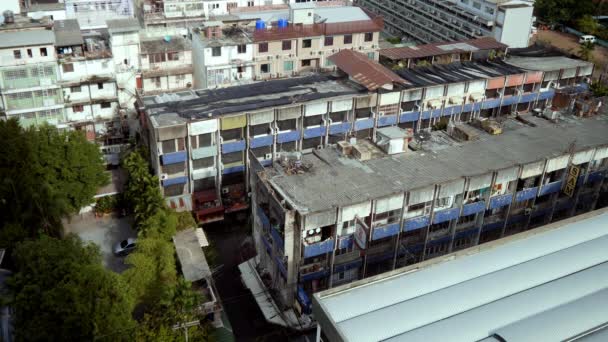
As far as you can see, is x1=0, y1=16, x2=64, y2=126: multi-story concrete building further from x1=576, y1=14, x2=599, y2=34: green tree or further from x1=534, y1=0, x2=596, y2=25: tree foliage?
x1=576, y1=14, x2=599, y2=34: green tree

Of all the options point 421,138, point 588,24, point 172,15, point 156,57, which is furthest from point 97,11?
point 588,24

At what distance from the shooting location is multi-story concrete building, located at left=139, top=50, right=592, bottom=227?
6019cm

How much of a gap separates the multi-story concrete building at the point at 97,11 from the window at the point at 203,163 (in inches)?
1799

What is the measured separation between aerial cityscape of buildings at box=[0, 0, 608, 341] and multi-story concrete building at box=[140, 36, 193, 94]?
19 centimetres

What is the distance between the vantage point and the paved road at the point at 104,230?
61509 mm

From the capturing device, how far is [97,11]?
9688 cm

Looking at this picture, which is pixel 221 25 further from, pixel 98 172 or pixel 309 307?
pixel 309 307

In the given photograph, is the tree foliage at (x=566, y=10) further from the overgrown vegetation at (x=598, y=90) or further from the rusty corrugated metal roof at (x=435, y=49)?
the rusty corrugated metal roof at (x=435, y=49)

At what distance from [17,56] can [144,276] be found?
1246 inches

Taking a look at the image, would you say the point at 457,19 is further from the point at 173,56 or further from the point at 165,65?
the point at 165,65

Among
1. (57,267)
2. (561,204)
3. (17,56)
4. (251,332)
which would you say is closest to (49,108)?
(17,56)

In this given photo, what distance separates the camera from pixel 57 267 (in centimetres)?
4297

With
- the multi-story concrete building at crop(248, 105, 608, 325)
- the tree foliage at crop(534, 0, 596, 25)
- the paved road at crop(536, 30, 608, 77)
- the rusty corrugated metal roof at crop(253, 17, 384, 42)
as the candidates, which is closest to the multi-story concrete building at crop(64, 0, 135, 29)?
the rusty corrugated metal roof at crop(253, 17, 384, 42)

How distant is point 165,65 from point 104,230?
2426cm
